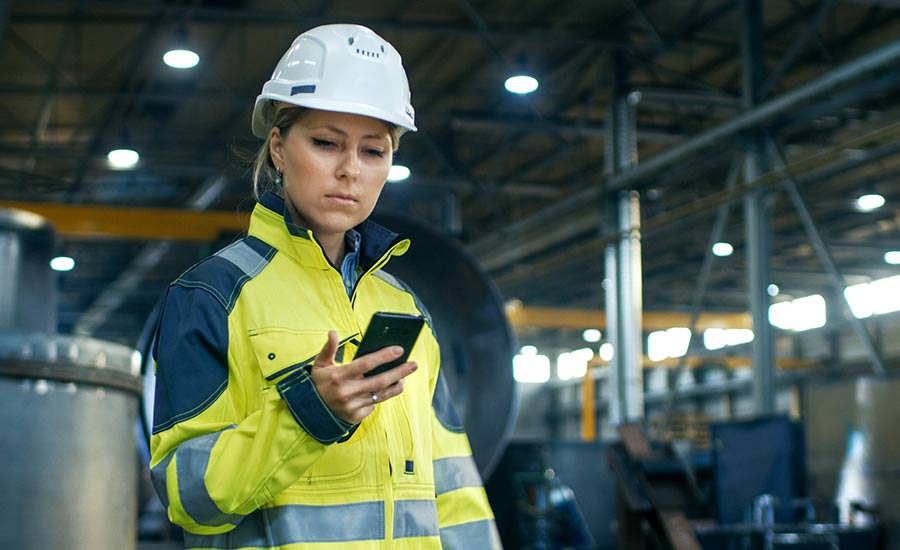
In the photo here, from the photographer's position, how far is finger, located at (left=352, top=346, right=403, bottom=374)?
1376 mm

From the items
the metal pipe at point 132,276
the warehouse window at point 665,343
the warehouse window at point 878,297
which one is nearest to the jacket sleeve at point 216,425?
the metal pipe at point 132,276

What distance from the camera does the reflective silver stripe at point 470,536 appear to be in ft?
5.87

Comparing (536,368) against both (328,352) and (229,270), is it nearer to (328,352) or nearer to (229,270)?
(229,270)

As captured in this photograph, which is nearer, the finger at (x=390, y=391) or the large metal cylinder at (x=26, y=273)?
the finger at (x=390, y=391)

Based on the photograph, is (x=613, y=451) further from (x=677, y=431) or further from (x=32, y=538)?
(x=677, y=431)

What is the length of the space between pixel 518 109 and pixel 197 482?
15250mm

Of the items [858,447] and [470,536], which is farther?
[858,447]

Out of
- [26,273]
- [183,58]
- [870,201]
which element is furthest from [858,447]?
[870,201]

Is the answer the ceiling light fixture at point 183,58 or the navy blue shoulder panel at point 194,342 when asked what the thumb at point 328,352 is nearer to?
the navy blue shoulder panel at point 194,342

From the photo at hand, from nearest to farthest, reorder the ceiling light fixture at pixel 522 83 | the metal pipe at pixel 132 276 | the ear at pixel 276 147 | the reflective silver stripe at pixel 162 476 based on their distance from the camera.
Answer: the reflective silver stripe at pixel 162 476 → the ear at pixel 276 147 → the ceiling light fixture at pixel 522 83 → the metal pipe at pixel 132 276

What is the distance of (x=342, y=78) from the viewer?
1680 millimetres

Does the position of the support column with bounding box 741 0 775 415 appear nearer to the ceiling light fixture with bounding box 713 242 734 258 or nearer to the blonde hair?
the blonde hair

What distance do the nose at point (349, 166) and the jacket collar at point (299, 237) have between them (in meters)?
0.10

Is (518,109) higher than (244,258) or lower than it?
higher
